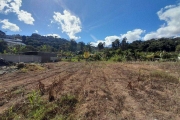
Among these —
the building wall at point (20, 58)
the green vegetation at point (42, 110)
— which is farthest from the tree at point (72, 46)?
the green vegetation at point (42, 110)

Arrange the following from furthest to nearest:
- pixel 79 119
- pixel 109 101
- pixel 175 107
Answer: pixel 109 101, pixel 175 107, pixel 79 119

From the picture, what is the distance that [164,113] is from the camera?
308 cm

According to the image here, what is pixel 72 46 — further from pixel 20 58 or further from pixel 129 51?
pixel 20 58

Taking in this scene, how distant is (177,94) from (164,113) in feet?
5.72

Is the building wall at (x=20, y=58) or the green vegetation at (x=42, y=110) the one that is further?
the building wall at (x=20, y=58)

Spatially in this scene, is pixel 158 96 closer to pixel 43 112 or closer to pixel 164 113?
pixel 164 113

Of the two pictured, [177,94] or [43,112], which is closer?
[43,112]

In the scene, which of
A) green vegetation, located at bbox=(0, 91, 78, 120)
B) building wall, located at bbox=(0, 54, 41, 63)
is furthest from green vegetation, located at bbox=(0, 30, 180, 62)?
green vegetation, located at bbox=(0, 91, 78, 120)

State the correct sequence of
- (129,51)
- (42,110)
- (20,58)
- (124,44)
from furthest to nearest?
(124,44)
(129,51)
(20,58)
(42,110)

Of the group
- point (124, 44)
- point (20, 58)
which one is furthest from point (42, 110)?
point (124, 44)

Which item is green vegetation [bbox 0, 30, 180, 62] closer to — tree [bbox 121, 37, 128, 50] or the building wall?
tree [bbox 121, 37, 128, 50]

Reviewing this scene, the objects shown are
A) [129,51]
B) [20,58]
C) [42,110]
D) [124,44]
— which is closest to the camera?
[42,110]

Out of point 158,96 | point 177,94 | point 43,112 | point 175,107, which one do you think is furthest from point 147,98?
point 43,112

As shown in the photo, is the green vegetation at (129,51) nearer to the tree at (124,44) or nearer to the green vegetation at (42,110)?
the tree at (124,44)
